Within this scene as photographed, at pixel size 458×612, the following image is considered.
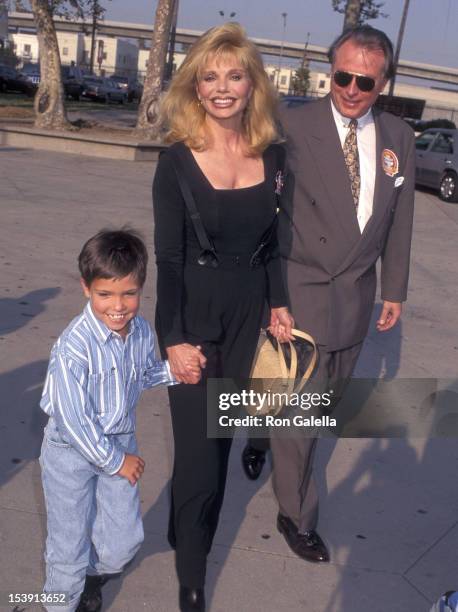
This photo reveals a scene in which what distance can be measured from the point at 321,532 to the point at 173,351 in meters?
1.46

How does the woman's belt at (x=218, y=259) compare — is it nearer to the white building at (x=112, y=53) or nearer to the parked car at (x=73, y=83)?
the parked car at (x=73, y=83)

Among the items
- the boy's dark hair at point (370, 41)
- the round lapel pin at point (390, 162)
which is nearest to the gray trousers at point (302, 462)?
the round lapel pin at point (390, 162)

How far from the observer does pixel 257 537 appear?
3684 mm

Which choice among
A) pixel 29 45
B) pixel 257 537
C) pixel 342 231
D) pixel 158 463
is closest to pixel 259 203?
pixel 342 231

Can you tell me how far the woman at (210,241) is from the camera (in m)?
2.83

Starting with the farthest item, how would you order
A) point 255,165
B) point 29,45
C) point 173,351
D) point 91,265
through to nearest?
point 29,45 < point 255,165 < point 173,351 < point 91,265

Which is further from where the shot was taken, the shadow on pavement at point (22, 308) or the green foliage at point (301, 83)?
the green foliage at point (301, 83)

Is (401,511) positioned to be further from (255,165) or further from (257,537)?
(255,165)

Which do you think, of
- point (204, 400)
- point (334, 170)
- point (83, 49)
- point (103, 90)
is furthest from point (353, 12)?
point (83, 49)

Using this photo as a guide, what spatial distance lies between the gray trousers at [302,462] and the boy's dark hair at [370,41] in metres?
1.19

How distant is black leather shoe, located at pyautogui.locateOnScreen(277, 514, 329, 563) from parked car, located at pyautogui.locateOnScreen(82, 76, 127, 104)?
48.2 m

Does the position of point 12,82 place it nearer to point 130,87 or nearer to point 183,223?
point 130,87

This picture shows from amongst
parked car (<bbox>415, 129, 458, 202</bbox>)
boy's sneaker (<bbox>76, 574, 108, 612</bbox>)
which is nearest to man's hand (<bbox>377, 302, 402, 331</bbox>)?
boy's sneaker (<bbox>76, 574, 108, 612</bbox>)

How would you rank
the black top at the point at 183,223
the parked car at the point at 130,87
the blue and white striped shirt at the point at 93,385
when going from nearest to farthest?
the blue and white striped shirt at the point at 93,385
the black top at the point at 183,223
the parked car at the point at 130,87
